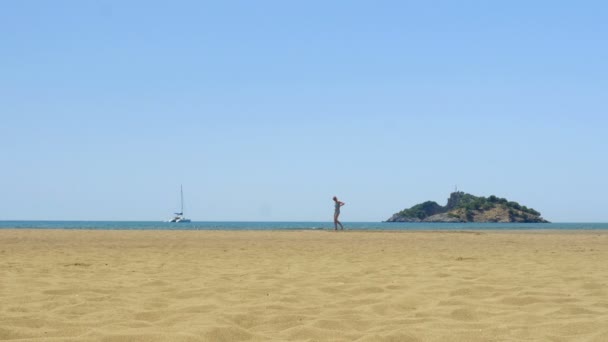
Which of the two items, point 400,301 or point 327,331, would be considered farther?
point 400,301

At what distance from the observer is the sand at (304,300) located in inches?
176

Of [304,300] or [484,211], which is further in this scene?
[484,211]

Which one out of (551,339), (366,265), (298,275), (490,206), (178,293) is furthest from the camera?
(490,206)

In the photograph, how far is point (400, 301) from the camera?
577cm

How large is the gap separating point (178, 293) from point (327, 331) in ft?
7.75

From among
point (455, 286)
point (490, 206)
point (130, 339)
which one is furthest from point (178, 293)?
point (490, 206)

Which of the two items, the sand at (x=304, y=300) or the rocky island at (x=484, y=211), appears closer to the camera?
the sand at (x=304, y=300)

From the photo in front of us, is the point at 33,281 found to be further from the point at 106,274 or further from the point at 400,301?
the point at 400,301

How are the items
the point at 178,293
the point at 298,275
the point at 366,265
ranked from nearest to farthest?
the point at 178,293 → the point at 298,275 → the point at 366,265

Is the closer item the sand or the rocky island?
the sand

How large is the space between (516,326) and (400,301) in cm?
134

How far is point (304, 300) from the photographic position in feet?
19.5

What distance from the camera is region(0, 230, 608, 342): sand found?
14.6ft

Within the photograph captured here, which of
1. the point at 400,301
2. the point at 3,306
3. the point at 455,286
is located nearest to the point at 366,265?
the point at 455,286
